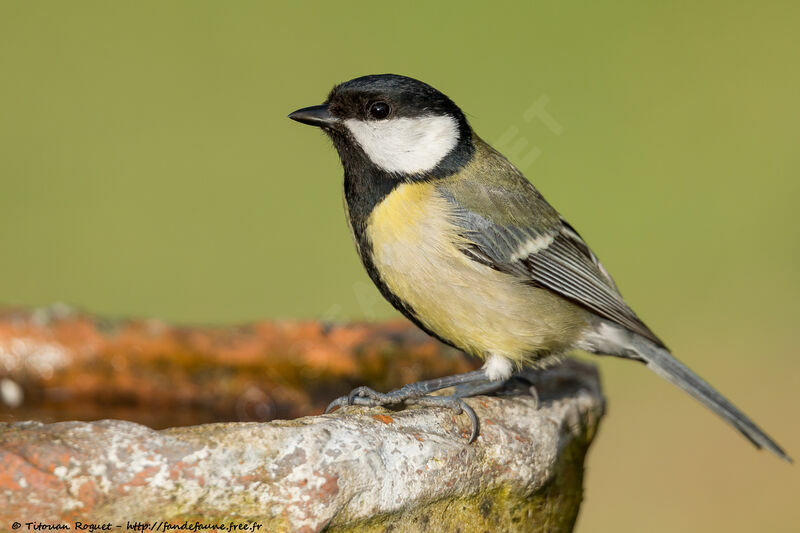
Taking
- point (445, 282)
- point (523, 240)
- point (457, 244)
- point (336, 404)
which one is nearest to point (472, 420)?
point (336, 404)

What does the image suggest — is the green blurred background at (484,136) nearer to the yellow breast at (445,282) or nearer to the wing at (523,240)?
the wing at (523,240)

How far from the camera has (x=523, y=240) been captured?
274 cm

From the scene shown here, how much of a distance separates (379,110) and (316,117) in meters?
0.20

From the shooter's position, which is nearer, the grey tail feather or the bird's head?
the bird's head

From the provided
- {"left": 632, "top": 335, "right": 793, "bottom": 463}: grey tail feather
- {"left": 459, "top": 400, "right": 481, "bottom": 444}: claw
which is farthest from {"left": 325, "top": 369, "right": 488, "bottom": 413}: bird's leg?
{"left": 632, "top": 335, "right": 793, "bottom": 463}: grey tail feather

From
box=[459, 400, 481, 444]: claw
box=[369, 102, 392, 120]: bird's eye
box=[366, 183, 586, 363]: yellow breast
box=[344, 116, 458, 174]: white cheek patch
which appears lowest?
box=[459, 400, 481, 444]: claw

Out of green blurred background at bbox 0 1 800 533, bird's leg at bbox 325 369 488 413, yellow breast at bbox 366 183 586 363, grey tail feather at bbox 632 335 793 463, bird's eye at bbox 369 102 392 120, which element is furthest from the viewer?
green blurred background at bbox 0 1 800 533

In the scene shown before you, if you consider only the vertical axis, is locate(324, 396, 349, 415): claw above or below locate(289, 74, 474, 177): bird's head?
below

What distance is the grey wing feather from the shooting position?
264 cm

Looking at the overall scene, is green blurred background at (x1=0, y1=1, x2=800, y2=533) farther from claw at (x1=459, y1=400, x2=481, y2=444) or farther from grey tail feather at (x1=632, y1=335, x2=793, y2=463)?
claw at (x1=459, y1=400, x2=481, y2=444)

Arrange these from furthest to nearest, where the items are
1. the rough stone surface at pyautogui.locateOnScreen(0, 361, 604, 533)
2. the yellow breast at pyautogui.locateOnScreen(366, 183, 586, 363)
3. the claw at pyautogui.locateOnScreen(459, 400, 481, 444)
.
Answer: the yellow breast at pyautogui.locateOnScreen(366, 183, 586, 363)
the claw at pyautogui.locateOnScreen(459, 400, 481, 444)
the rough stone surface at pyautogui.locateOnScreen(0, 361, 604, 533)

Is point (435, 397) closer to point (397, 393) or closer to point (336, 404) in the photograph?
point (397, 393)

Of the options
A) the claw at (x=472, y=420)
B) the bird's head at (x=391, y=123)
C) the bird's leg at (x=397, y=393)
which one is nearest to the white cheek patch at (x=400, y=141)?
the bird's head at (x=391, y=123)

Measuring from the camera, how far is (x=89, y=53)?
6660mm
